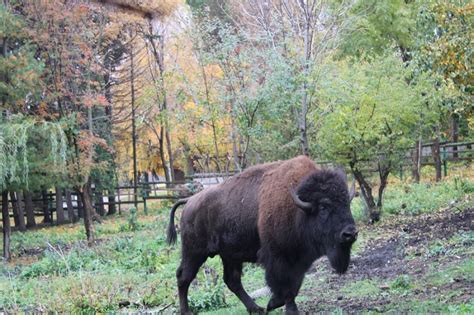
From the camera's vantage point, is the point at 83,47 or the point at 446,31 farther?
the point at 83,47

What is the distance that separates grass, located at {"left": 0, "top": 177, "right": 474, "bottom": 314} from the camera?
28.0ft

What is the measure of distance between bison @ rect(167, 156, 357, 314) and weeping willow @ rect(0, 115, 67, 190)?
11849 millimetres

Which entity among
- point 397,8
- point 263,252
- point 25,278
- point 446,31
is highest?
point 397,8

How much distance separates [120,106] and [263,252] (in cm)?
3184

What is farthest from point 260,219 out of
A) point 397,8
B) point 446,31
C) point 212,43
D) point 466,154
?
point 466,154

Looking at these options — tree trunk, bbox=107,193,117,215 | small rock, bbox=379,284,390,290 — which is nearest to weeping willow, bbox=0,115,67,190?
small rock, bbox=379,284,390,290

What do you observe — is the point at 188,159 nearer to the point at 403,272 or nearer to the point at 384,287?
the point at 403,272

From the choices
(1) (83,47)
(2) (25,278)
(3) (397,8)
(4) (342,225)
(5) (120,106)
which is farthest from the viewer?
(5) (120,106)

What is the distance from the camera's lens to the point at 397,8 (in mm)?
27422

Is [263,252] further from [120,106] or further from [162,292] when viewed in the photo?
[120,106]

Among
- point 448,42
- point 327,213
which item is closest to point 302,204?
point 327,213

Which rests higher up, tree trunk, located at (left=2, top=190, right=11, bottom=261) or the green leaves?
the green leaves

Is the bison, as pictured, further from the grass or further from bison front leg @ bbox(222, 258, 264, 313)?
the grass

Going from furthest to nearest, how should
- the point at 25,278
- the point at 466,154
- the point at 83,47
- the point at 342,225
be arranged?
the point at 466,154 < the point at 83,47 < the point at 25,278 < the point at 342,225
